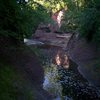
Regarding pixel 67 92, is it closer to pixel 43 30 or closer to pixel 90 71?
pixel 90 71

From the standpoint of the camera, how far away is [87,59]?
30125 mm

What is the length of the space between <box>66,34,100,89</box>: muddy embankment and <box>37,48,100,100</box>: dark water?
21.6 inches

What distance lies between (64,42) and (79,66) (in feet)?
67.7

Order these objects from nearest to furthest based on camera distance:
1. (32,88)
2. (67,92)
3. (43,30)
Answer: (32,88)
(67,92)
(43,30)

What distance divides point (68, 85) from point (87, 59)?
26.1 ft

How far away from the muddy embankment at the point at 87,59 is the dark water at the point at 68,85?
55cm

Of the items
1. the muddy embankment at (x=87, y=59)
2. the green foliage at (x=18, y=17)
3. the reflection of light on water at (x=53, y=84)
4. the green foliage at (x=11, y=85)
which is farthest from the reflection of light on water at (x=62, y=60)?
the green foliage at (x=11, y=85)

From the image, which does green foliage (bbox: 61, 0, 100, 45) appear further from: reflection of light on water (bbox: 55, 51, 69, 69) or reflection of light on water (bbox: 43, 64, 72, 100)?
reflection of light on water (bbox: 43, 64, 72, 100)

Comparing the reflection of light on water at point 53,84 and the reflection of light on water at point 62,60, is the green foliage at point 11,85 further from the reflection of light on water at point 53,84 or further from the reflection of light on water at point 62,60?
the reflection of light on water at point 62,60

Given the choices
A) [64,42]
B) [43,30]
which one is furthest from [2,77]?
[43,30]

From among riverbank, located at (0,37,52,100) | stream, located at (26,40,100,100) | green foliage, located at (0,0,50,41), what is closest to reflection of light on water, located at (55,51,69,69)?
stream, located at (26,40,100,100)

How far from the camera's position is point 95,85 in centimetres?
2269

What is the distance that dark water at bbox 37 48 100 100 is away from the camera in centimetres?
2006

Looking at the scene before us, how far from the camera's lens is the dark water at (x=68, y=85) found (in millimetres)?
20062
